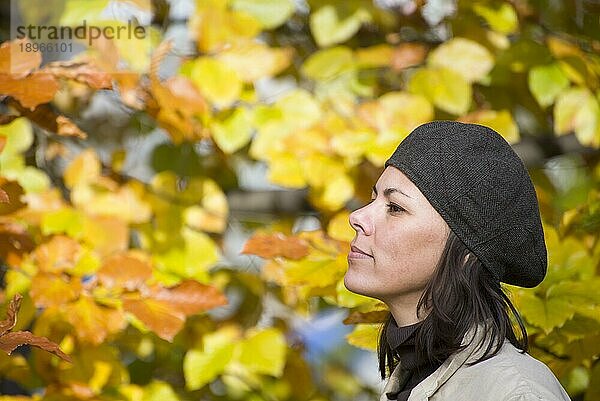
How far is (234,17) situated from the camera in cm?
218

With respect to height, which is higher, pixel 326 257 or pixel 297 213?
pixel 326 257

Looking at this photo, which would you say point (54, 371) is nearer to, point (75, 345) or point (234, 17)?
point (75, 345)

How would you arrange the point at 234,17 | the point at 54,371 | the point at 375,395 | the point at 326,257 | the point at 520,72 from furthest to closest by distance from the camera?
the point at 375,395 < the point at 520,72 < the point at 234,17 < the point at 54,371 < the point at 326,257

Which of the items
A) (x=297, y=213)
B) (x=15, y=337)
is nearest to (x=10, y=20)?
(x=297, y=213)

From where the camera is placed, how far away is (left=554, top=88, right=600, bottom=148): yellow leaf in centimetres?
213

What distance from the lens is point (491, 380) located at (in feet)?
3.66

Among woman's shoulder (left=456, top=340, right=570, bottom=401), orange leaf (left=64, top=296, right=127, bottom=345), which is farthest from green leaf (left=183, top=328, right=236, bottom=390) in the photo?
woman's shoulder (left=456, top=340, right=570, bottom=401)

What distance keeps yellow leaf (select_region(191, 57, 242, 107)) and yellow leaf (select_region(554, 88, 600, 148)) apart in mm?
680

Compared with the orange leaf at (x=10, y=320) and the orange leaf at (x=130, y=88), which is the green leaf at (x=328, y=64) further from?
the orange leaf at (x=10, y=320)

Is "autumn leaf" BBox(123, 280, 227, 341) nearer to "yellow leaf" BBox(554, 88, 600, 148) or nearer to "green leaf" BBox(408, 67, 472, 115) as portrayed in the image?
"green leaf" BBox(408, 67, 472, 115)

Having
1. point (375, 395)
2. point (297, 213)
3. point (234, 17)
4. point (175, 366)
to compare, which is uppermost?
point (234, 17)

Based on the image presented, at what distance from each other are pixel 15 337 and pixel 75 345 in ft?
2.43
